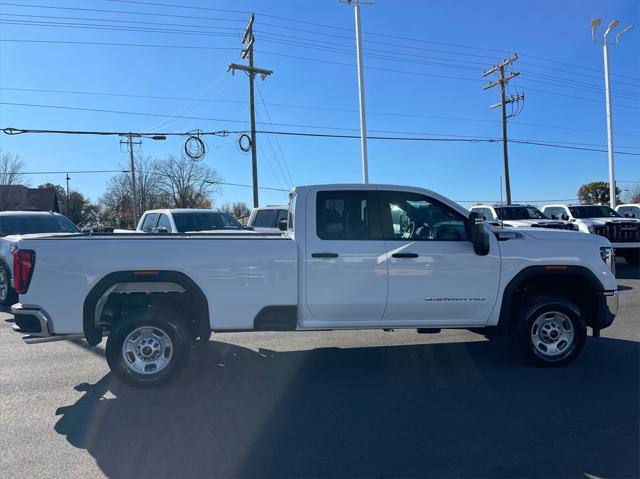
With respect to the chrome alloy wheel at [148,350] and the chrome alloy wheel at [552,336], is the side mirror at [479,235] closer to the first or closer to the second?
the chrome alloy wheel at [552,336]

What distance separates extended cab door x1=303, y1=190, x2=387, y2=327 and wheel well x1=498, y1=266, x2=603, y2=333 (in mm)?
1433

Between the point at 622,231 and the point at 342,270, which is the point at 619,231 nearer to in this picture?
the point at 622,231

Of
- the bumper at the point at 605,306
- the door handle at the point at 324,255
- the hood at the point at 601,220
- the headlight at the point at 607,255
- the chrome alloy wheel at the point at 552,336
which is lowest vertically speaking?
the chrome alloy wheel at the point at 552,336

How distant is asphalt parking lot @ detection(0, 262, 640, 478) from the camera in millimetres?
3475

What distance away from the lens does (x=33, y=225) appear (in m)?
11.3

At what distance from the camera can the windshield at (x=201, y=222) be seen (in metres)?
11.8

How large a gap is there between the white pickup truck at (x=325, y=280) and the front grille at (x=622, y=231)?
1103 centimetres

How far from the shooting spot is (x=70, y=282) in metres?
4.81

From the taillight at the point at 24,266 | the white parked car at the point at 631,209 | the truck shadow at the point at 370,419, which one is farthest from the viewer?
the white parked car at the point at 631,209

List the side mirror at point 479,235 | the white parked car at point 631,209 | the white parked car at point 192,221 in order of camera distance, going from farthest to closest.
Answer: the white parked car at point 631,209 < the white parked car at point 192,221 < the side mirror at point 479,235

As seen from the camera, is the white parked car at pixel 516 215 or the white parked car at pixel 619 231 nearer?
the white parked car at pixel 619 231

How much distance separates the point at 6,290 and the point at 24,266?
20.9 feet

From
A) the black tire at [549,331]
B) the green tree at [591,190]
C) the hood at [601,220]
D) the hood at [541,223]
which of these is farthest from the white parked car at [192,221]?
the green tree at [591,190]

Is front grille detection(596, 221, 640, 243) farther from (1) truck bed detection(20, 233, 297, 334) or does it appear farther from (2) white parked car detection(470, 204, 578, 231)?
(1) truck bed detection(20, 233, 297, 334)
